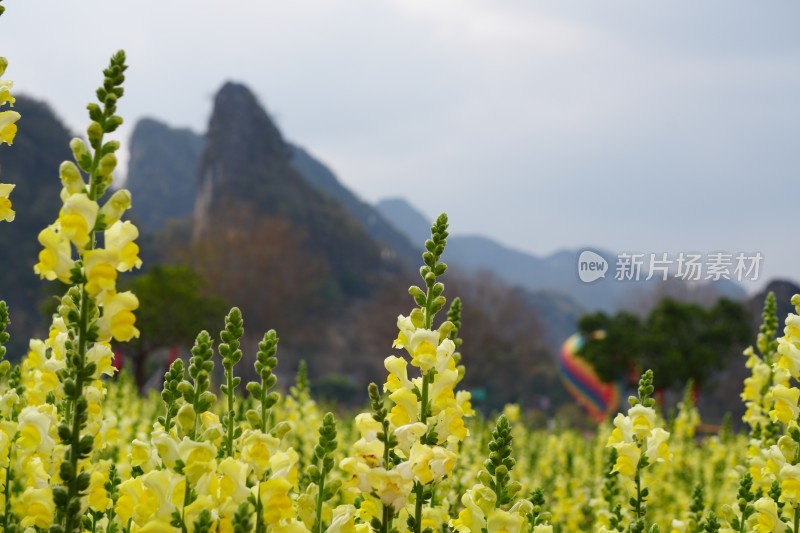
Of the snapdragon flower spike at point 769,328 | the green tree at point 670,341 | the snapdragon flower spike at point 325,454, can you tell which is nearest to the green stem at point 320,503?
the snapdragon flower spike at point 325,454

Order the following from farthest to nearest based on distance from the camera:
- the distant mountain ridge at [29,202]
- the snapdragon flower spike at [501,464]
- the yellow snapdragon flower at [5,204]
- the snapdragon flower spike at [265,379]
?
the distant mountain ridge at [29,202], the yellow snapdragon flower at [5,204], the snapdragon flower spike at [501,464], the snapdragon flower spike at [265,379]

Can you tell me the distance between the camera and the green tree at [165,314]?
27.4 meters

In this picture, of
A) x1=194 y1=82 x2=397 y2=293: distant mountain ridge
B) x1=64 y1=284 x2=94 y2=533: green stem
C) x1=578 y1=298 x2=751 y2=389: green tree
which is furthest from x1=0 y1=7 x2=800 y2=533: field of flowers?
x1=194 y1=82 x2=397 y2=293: distant mountain ridge

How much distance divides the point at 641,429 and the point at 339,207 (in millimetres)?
92315

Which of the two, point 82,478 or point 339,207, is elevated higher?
point 339,207

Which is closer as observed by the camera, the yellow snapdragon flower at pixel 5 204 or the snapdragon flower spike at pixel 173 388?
the snapdragon flower spike at pixel 173 388

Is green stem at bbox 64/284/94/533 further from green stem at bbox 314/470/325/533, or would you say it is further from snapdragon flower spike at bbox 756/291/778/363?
snapdragon flower spike at bbox 756/291/778/363

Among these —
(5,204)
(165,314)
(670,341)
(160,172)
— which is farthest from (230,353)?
(160,172)

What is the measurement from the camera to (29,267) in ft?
201

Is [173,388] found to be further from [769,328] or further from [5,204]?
[769,328]

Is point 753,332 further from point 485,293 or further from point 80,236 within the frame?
point 80,236

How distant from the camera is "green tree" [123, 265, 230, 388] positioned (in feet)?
89.9

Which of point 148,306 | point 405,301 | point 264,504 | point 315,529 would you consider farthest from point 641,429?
point 405,301

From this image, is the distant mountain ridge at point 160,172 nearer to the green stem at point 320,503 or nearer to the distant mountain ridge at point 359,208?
the distant mountain ridge at point 359,208
